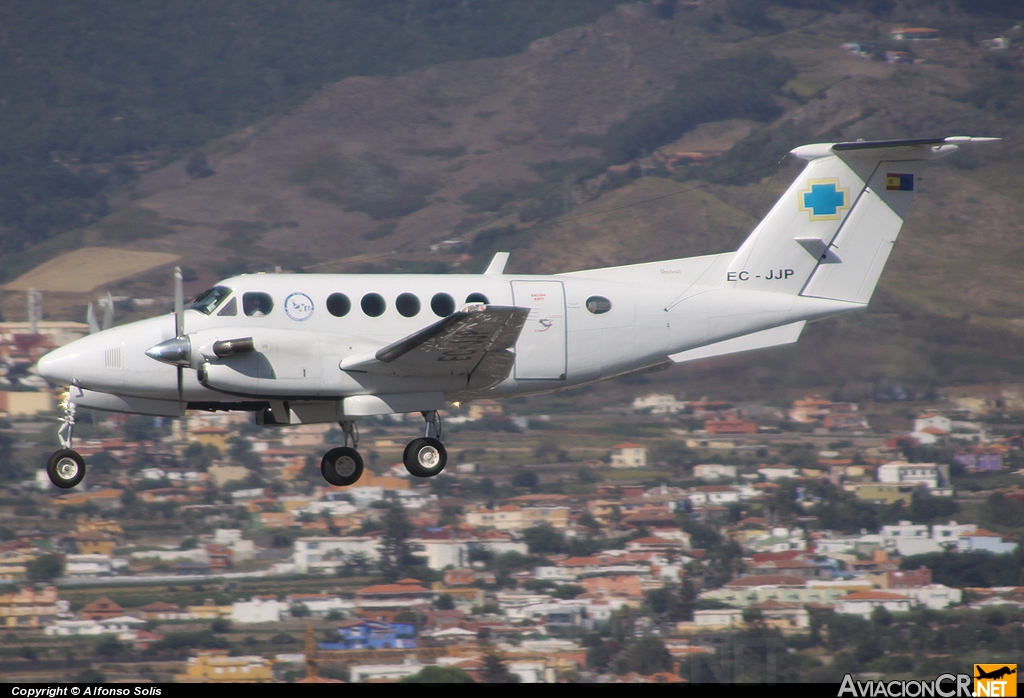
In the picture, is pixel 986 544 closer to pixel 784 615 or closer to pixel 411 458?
pixel 784 615

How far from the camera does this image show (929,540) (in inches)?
2341

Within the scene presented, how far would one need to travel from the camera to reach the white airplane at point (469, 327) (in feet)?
60.3

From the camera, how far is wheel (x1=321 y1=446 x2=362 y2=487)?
1973 cm

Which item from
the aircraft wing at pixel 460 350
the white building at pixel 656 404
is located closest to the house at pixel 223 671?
the aircraft wing at pixel 460 350

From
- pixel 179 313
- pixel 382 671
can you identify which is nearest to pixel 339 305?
pixel 179 313

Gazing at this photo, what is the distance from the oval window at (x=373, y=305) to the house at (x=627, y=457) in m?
54.8

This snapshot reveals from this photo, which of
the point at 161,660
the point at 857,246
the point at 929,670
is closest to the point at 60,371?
the point at 857,246

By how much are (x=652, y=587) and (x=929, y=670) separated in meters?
14.1

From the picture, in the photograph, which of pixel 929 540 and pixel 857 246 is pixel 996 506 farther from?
pixel 857 246

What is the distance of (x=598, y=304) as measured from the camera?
2012 cm

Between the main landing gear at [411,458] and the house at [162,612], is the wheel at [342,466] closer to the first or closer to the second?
the main landing gear at [411,458]

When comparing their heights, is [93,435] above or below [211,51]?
below

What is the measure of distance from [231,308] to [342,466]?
2.94 metres

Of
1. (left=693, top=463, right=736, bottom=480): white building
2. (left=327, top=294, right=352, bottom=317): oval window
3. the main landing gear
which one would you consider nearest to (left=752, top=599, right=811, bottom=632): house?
(left=693, top=463, right=736, bottom=480): white building
